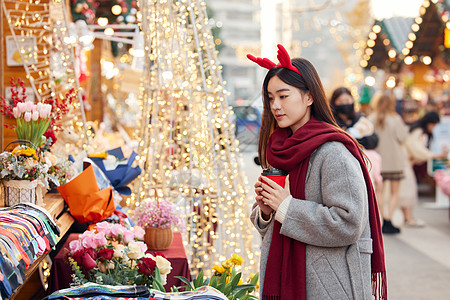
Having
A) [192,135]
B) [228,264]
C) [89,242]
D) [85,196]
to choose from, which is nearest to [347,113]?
[192,135]

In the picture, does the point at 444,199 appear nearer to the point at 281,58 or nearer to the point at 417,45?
the point at 417,45

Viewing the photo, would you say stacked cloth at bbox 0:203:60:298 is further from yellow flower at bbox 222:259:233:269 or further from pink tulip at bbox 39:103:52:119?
yellow flower at bbox 222:259:233:269

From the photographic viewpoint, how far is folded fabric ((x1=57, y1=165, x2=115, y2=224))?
3865 mm

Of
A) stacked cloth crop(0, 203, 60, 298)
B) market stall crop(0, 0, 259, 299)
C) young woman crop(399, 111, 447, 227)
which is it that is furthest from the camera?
young woman crop(399, 111, 447, 227)

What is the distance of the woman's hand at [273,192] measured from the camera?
2633mm

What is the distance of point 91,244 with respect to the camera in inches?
124

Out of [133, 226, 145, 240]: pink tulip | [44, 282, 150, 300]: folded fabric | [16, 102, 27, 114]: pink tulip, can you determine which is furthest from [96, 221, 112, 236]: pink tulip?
[44, 282, 150, 300]: folded fabric

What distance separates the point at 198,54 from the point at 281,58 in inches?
77.1

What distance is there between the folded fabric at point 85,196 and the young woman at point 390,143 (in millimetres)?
5658

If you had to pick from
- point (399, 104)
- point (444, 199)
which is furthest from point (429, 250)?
point (399, 104)

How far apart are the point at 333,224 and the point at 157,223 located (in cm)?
170

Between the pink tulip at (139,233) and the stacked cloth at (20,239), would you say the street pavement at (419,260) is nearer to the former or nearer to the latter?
the pink tulip at (139,233)

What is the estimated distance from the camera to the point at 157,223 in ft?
13.0

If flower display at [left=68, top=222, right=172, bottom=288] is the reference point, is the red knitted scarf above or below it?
above
